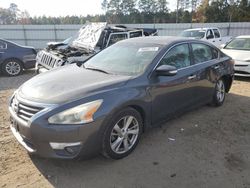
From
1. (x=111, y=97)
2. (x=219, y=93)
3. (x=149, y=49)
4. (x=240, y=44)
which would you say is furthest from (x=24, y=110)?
(x=240, y=44)

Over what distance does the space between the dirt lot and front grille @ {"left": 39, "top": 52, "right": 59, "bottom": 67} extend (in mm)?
2970

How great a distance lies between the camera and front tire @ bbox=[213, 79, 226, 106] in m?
5.76

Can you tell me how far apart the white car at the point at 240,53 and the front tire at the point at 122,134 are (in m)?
5.92

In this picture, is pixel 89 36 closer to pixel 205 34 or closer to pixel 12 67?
pixel 12 67

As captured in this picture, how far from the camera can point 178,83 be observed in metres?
4.43

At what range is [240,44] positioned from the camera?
9859mm

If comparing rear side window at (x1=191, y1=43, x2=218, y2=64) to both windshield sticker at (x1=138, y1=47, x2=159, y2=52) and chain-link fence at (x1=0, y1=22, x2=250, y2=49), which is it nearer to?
windshield sticker at (x1=138, y1=47, x2=159, y2=52)

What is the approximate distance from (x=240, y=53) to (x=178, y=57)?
5346 millimetres

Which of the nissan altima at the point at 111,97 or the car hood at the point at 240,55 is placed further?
the car hood at the point at 240,55

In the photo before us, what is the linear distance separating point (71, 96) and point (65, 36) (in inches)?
813

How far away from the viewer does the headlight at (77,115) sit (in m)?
3.10

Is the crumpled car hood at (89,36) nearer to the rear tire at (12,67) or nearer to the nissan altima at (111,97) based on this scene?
the rear tire at (12,67)

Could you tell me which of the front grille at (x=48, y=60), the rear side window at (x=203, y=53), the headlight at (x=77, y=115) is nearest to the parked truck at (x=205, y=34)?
the front grille at (x=48, y=60)

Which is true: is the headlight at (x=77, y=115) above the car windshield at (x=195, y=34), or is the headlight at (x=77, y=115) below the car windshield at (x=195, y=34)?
below
